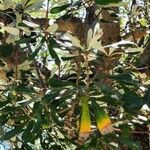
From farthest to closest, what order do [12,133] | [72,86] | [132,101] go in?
[12,133] → [72,86] → [132,101]

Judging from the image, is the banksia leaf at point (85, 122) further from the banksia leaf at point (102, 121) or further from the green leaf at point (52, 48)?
the green leaf at point (52, 48)

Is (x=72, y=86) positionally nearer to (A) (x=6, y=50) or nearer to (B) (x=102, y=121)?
(B) (x=102, y=121)

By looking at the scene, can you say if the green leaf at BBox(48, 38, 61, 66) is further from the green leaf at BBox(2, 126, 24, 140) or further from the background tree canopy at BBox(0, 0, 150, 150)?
the green leaf at BBox(2, 126, 24, 140)

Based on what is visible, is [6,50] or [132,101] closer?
[132,101]

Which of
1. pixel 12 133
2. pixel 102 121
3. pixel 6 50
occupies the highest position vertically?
pixel 6 50

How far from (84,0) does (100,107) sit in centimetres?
50

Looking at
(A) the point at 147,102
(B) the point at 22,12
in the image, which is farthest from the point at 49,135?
(A) the point at 147,102

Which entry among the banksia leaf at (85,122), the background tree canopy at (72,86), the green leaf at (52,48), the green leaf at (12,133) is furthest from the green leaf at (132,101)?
the green leaf at (12,133)

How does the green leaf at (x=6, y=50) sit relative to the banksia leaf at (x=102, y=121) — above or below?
above

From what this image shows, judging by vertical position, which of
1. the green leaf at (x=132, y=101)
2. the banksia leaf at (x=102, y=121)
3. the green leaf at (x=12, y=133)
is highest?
the green leaf at (x=132, y=101)

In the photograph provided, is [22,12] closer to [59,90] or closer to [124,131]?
[59,90]

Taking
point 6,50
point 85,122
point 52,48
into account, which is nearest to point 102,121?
point 85,122

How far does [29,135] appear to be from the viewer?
1418 millimetres

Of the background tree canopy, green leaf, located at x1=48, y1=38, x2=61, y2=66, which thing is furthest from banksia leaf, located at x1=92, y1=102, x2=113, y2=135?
green leaf, located at x1=48, y1=38, x2=61, y2=66
